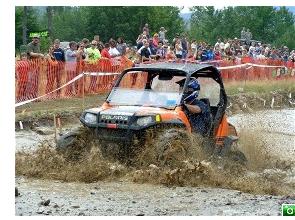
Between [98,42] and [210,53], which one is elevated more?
[98,42]

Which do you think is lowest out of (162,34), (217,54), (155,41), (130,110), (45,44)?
(217,54)

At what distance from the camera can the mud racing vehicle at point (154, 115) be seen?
8938 mm

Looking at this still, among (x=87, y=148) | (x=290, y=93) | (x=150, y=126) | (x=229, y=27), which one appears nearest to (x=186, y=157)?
(x=150, y=126)

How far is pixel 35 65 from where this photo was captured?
1426 cm

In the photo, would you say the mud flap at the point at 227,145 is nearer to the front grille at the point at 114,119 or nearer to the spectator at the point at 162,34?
the front grille at the point at 114,119

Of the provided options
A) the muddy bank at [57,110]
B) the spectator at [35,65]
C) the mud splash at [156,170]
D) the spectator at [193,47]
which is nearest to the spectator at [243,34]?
the spectator at [193,47]

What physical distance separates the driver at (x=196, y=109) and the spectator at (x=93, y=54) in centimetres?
612

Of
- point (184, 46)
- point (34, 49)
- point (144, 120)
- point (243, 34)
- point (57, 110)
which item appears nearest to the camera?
point (144, 120)

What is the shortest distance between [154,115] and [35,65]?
574 centimetres

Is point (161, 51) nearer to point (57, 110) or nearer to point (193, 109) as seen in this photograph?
point (57, 110)

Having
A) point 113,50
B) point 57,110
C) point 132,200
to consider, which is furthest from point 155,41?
point 132,200
